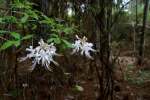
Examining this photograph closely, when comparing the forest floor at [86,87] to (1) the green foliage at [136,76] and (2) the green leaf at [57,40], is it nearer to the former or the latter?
(1) the green foliage at [136,76]

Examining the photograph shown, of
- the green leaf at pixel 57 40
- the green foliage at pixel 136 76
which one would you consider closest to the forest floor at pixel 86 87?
the green foliage at pixel 136 76

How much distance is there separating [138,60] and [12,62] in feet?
11.8

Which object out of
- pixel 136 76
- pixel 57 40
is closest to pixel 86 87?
pixel 136 76

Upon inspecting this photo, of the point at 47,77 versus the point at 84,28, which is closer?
the point at 47,77

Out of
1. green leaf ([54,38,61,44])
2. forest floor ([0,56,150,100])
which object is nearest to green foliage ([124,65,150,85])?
forest floor ([0,56,150,100])

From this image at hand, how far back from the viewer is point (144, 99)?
4422 millimetres

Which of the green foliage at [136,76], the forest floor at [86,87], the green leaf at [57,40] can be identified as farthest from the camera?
the green foliage at [136,76]

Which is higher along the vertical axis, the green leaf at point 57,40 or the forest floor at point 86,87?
the green leaf at point 57,40

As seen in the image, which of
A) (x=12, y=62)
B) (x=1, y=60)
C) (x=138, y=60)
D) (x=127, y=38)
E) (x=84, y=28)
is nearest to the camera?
(x=1, y=60)

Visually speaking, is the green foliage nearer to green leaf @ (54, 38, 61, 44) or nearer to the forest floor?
the forest floor

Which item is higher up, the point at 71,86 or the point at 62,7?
the point at 62,7

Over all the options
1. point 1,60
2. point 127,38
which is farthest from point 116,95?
point 127,38

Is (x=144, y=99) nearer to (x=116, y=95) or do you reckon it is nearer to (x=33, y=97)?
(x=116, y=95)

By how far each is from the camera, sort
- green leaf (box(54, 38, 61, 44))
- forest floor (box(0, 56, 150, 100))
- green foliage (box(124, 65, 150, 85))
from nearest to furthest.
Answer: green leaf (box(54, 38, 61, 44)), forest floor (box(0, 56, 150, 100)), green foliage (box(124, 65, 150, 85))
